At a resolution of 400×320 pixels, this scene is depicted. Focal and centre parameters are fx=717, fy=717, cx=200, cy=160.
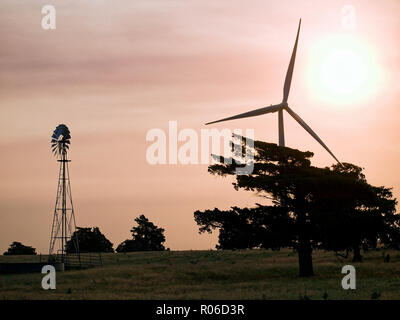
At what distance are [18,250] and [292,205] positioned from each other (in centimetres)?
10610

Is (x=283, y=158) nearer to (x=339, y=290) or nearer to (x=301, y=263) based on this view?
(x=301, y=263)

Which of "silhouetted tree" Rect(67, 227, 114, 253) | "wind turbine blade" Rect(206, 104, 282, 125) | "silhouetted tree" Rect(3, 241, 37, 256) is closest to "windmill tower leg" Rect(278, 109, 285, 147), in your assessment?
"wind turbine blade" Rect(206, 104, 282, 125)

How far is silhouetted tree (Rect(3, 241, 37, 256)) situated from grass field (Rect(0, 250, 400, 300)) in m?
75.7

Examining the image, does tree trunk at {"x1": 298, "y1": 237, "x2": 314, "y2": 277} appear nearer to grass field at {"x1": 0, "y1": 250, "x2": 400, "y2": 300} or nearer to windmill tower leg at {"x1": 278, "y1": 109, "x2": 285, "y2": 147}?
grass field at {"x1": 0, "y1": 250, "x2": 400, "y2": 300}

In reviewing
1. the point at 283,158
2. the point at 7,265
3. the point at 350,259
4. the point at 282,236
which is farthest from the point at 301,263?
the point at 7,265

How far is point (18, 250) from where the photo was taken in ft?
519

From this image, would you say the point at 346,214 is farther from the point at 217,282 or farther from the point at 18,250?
the point at 18,250

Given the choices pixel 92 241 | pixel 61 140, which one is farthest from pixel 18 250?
pixel 61 140

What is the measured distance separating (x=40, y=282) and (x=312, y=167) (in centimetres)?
2643

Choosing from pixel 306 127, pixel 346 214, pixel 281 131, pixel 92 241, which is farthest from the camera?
pixel 92 241

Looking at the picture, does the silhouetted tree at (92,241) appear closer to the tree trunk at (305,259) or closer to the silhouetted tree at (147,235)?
the silhouetted tree at (147,235)

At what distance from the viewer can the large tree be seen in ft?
205

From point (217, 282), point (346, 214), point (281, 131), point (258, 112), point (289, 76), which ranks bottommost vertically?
point (217, 282)
